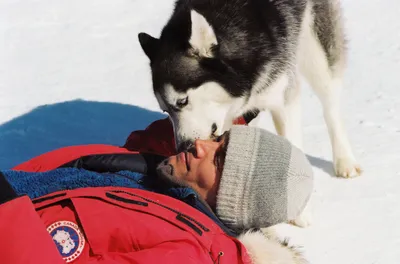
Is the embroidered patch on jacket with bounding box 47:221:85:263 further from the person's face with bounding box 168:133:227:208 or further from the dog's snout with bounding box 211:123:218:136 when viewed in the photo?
the dog's snout with bounding box 211:123:218:136

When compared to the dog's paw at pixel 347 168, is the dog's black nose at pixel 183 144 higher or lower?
higher

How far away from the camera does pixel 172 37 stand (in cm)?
284

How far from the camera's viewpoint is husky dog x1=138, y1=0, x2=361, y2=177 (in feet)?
8.98

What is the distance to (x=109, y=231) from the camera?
1.65 m

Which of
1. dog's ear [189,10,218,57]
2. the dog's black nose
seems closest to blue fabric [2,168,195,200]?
the dog's black nose

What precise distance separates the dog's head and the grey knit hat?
0.79 meters

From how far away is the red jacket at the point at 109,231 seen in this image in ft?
4.91

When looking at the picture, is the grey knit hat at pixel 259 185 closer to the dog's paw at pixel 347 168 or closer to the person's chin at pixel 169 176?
the person's chin at pixel 169 176

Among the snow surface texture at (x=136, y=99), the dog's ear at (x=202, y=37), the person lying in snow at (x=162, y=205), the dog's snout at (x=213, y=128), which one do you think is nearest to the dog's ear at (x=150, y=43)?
the dog's ear at (x=202, y=37)

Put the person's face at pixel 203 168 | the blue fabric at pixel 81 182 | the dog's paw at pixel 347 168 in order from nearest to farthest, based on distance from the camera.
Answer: the blue fabric at pixel 81 182 → the person's face at pixel 203 168 → the dog's paw at pixel 347 168

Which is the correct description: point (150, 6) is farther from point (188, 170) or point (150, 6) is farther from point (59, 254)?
point (59, 254)

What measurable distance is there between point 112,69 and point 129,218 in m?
3.54

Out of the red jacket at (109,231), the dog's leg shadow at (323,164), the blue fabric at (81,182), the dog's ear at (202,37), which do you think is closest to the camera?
the red jacket at (109,231)

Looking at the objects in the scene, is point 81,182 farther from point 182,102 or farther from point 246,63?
point 246,63
